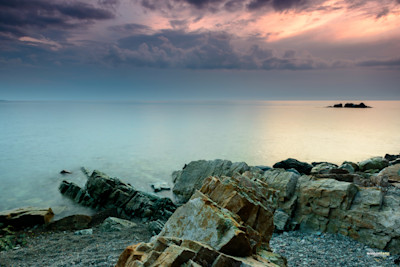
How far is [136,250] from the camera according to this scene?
25.0ft

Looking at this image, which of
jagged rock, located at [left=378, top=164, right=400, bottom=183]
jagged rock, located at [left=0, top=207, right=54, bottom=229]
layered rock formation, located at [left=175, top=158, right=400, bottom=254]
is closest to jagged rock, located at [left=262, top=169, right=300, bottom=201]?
layered rock formation, located at [left=175, top=158, right=400, bottom=254]

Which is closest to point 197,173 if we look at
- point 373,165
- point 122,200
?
point 122,200

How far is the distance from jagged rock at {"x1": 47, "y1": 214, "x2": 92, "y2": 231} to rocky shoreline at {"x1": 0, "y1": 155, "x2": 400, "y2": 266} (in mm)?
65

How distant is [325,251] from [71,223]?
16.6 meters

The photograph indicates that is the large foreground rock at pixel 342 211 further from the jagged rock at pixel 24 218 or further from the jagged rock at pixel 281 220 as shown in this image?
the jagged rock at pixel 24 218

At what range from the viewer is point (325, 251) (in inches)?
512

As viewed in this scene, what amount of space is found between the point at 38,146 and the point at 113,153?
1990cm

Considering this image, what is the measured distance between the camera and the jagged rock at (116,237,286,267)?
640cm

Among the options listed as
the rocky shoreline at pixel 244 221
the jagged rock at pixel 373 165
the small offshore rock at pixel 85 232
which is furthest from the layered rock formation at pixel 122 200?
the jagged rock at pixel 373 165

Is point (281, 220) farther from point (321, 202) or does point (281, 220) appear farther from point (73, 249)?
point (73, 249)

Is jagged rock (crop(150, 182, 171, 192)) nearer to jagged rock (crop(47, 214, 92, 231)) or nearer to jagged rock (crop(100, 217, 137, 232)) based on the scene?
jagged rock (crop(47, 214, 92, 231))

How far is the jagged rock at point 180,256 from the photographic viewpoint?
640 cm

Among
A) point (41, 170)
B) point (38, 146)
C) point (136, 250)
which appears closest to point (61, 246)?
point (136, 250)

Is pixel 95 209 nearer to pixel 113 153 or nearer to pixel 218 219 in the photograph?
pixel 218 219
